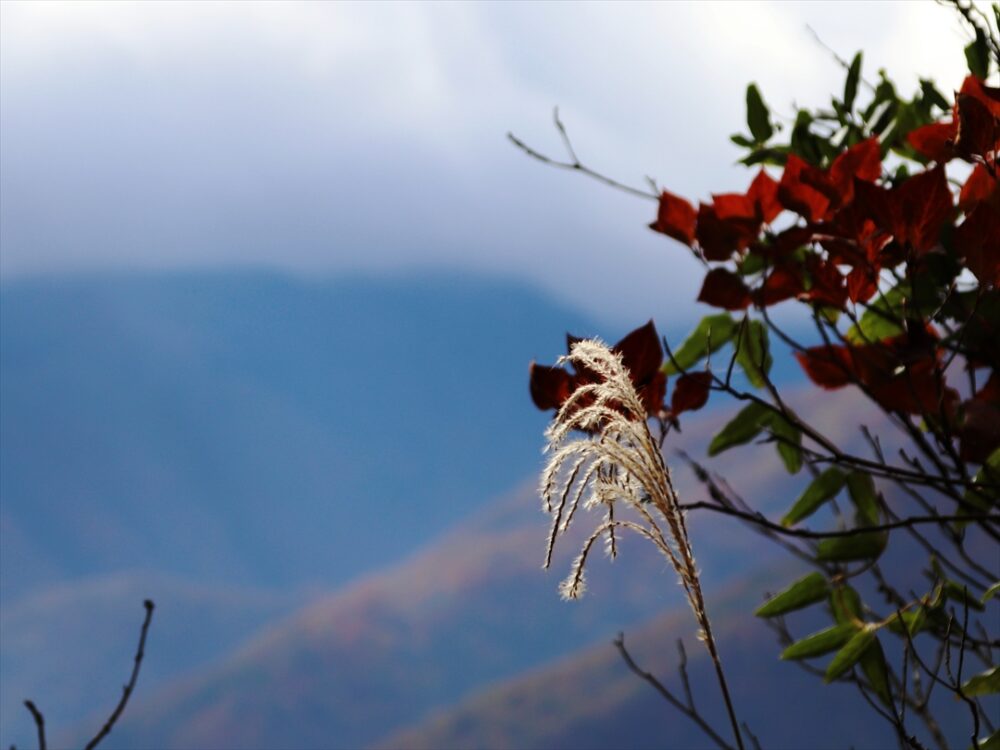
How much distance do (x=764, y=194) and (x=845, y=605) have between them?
0.43 metres

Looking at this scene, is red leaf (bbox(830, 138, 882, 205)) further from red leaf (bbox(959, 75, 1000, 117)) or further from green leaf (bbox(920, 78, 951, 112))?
green leaf (bbox(920, 78, 951, 112))

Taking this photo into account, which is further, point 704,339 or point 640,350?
point 704,339

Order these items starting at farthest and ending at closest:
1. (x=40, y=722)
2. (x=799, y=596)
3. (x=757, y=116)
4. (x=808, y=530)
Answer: (x=757, y=116)
(x=799, y=596)
(x=808, y=530)
(x=40, y=722)

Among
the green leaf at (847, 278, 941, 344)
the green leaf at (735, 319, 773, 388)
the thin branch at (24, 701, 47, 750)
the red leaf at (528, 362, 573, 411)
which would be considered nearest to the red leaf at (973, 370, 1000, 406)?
the green leaf at (847, 278, 941, 344)

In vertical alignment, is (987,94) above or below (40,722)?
above

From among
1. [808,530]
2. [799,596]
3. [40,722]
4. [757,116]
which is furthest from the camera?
[757,116]

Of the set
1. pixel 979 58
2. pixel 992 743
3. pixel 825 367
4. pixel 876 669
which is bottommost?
pixel 992 743

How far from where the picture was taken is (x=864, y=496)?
1.17m

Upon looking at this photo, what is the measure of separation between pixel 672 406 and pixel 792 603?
0.24 metres

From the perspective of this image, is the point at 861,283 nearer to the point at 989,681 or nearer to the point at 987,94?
the point at 987,94

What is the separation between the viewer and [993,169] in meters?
1.02

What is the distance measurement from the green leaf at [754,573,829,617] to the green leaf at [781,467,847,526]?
2.5 inches

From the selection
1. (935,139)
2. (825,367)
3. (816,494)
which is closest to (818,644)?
(816,494)

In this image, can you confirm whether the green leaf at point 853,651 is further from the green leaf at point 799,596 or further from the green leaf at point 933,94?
the green leaf at point 933,94
